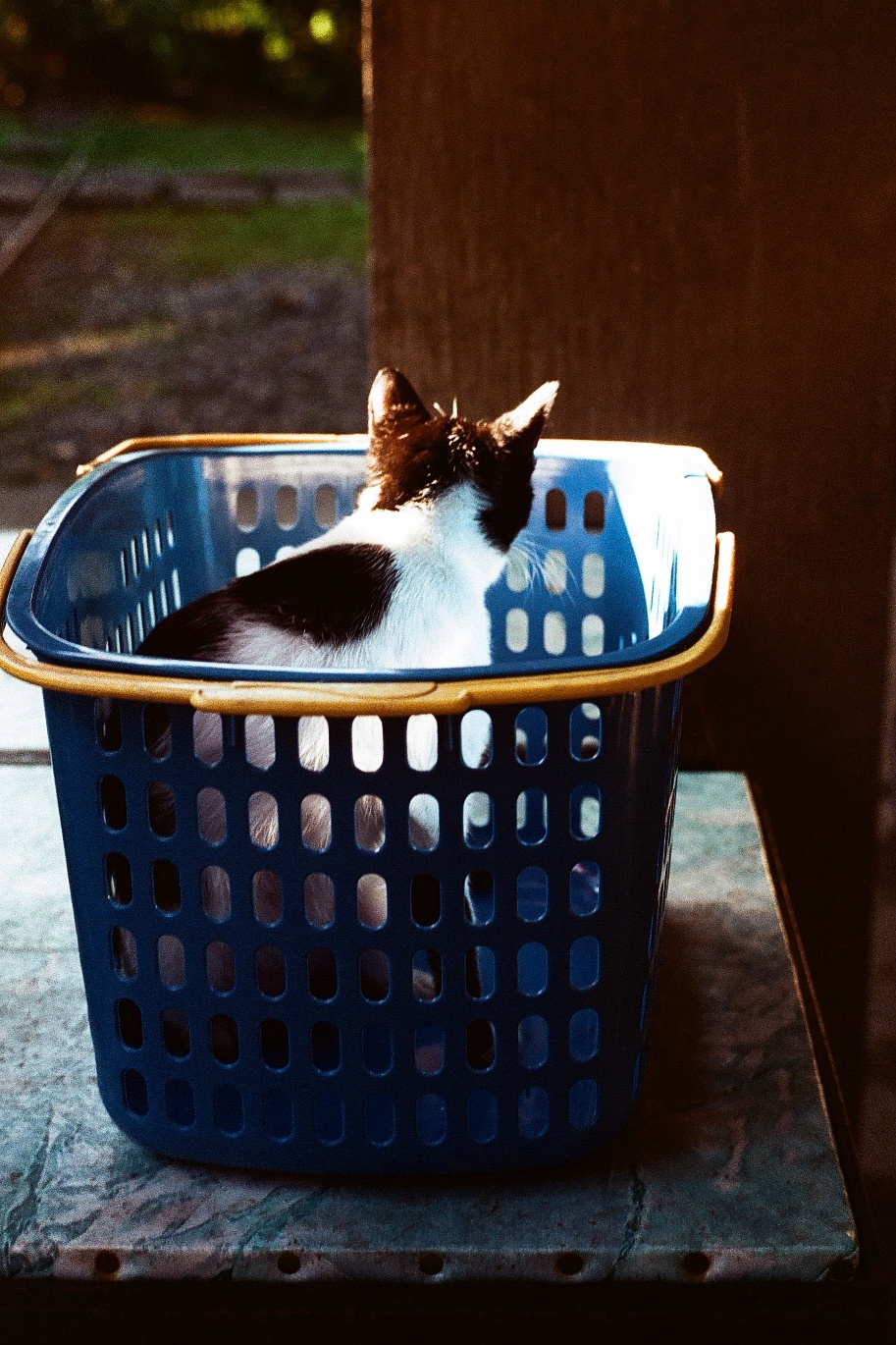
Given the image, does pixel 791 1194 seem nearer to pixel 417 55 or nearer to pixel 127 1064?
pixel 127 1064

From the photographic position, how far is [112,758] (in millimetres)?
651

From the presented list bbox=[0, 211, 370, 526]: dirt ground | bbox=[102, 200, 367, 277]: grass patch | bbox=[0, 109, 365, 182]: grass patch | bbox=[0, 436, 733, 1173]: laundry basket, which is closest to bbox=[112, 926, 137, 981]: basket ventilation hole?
bbox=[0, 436, 733, 1173]: laundry basket

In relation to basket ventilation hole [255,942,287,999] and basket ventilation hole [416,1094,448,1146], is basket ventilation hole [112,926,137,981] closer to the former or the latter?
basket ventilation hole [255,942,287,999]

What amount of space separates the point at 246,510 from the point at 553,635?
0.29 meters

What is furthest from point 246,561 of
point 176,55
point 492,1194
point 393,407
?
point 176,55

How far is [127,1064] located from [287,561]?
0.38 meters

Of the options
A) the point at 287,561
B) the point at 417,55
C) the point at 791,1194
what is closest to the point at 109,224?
the point at 417,55

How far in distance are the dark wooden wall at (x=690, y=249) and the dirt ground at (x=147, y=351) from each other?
2.77 meters

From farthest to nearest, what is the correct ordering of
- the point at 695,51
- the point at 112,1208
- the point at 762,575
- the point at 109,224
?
1. the point at 109,224
2. the point at 762,575
3. the point at 695,51
4. the point at 112,1208

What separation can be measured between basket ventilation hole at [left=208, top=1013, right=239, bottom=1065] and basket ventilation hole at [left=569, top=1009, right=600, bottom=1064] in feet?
0.63

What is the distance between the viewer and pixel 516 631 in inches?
45.4

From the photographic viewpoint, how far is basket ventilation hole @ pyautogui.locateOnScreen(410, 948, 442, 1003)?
75cm

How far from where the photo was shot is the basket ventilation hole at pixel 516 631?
113cm

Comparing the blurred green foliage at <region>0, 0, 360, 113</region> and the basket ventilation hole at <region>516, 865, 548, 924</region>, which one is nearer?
the basket ventilation hole at <region>516, 865, 548, 924</region>
